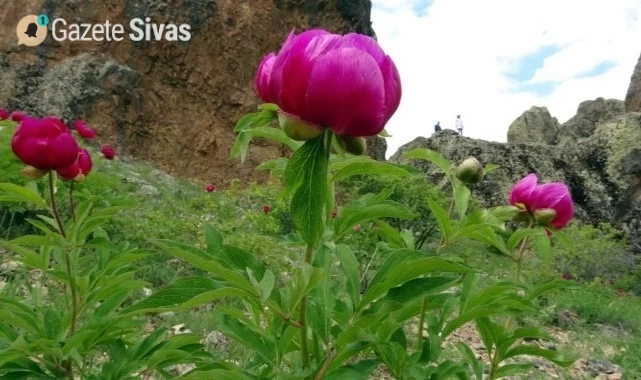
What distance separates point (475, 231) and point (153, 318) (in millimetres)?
2467

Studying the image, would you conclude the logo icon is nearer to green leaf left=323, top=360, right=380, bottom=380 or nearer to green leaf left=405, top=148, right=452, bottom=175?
green leaf left=405, top=148, right=452, bottom=175

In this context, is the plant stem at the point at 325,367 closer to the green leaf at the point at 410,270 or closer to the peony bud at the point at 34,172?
the green leaf at the point at 410,270

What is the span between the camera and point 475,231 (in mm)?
1129

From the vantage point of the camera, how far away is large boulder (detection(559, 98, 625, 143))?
18094 mm

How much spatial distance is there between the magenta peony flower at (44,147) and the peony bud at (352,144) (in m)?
0.84

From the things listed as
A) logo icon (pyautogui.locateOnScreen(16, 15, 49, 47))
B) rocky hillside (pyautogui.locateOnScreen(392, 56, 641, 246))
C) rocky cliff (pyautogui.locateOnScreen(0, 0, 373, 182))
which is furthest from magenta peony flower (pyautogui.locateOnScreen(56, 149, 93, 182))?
logo icon (pyautogui.locateOnScreen(16, 15, 49, 47))

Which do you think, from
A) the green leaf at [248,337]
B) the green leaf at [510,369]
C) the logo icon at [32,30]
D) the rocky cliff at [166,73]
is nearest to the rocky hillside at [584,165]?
the rocky cliff at [166,73]

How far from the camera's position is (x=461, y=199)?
47.5 inches

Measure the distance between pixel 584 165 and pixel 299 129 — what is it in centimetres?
1163

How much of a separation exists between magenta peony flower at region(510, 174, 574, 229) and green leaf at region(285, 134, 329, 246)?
2.68 ft

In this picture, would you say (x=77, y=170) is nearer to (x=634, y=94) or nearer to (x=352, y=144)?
(x=352, y=144)

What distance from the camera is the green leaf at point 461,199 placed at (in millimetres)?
1164

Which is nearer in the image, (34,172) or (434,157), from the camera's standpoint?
(434,157)

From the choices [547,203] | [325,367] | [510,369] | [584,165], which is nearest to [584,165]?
[584,165]
